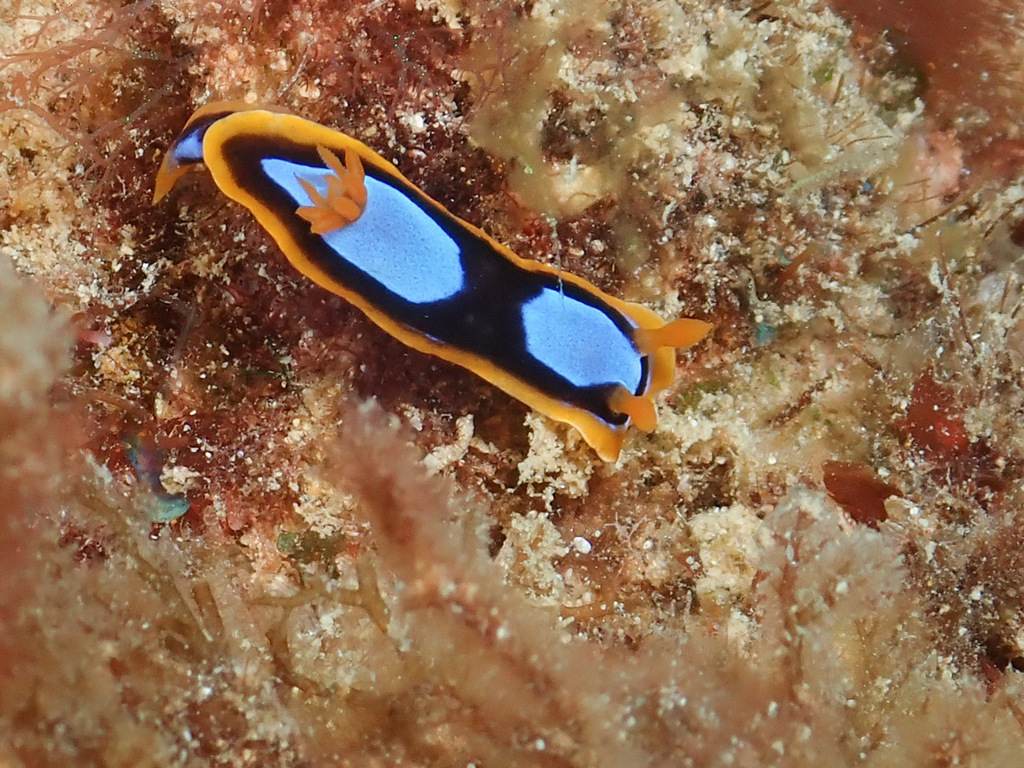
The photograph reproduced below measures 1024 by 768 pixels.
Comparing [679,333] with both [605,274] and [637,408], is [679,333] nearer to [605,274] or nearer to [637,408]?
[637,408]

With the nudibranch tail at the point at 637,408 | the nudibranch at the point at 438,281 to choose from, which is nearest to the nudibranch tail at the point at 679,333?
the nudibranch at the point at 438,281

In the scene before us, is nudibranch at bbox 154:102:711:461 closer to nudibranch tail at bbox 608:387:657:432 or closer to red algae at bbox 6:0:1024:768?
nudibranch tail at bbox 608:387:657:432

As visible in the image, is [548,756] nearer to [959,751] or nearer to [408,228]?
[959,751]

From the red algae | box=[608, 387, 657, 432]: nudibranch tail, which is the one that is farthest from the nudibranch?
the red algae

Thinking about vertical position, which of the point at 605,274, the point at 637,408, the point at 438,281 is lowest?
the point at 637,408

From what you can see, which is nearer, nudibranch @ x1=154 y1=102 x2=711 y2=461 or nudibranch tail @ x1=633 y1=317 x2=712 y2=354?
nudibranch tail @ x1=633 y1=317 x2=712 y2=354

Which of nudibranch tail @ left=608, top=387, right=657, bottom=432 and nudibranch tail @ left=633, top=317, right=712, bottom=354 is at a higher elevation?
nudibranch tail @ left=633, top=317, right=712, bottom=354

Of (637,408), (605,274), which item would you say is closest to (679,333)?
(637,408)

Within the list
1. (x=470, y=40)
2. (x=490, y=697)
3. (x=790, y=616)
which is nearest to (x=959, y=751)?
(x=790, y=616)
